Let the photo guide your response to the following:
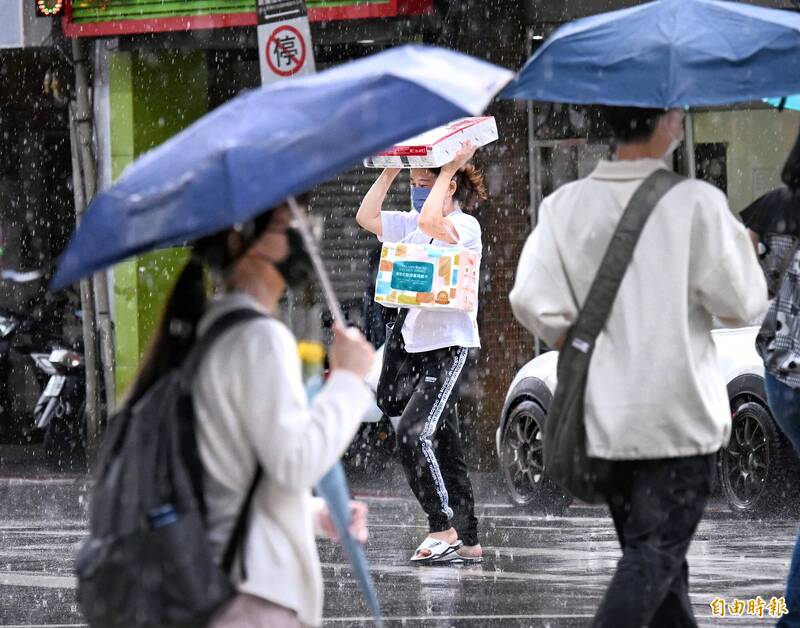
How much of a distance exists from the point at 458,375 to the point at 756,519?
288 centimetres

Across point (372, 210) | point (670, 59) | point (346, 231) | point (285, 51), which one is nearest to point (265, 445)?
point (670, 59)

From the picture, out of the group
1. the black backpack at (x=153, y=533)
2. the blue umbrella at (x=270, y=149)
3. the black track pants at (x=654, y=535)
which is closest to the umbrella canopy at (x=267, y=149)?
the blue umbrella at (x=270, y=149)

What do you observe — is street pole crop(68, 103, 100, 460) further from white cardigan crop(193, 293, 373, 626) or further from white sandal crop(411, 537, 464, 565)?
white cardigan crop(193, 293, 373, 626)

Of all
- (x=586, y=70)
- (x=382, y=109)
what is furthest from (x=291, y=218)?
(x=586, y=70)

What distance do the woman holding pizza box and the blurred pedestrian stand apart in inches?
119

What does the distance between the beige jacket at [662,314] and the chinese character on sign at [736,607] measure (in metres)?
2.55

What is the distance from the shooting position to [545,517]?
38.3ft

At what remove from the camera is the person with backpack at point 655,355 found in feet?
16.8

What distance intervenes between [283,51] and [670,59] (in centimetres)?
648

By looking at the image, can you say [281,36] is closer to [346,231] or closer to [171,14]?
[171,14]

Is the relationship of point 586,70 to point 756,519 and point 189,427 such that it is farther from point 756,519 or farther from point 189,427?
point 756,519

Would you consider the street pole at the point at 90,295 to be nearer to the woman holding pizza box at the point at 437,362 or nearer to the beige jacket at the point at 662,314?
the woman holding pizza box at the point at 437,362

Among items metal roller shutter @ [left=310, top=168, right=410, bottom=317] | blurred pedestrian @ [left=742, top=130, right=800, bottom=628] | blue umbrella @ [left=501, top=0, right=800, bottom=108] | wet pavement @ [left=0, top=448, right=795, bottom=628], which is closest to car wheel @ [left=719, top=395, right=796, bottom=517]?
wet pavement @ [left=0, top=448, right=795, bottom=628]

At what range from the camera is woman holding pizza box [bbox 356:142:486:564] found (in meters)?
9.05
